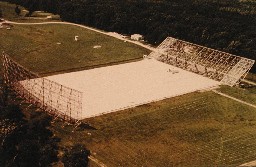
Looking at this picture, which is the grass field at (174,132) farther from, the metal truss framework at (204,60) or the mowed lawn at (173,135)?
the metal truss framework at (204,60)

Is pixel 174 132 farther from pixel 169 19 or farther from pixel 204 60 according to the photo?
pixel 169 19

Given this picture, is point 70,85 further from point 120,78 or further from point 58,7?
point 58,7

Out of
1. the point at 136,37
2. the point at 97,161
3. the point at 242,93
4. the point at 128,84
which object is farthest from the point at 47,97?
the point at 136,37

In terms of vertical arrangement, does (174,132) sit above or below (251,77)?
below

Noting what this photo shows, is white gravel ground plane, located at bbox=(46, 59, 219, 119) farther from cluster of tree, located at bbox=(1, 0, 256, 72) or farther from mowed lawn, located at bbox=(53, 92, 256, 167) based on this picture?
cluster of tree, located at bbox=(1, 0, 256, 72)

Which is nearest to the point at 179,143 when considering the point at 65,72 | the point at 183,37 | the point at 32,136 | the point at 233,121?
the point at 233,121

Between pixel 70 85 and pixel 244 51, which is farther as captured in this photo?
pixel 244 51

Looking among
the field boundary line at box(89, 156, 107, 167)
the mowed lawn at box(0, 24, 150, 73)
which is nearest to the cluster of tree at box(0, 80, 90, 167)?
the field boundary line at box(89, 156, 107, 167)
